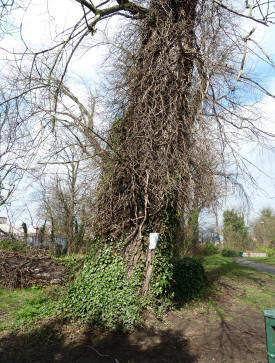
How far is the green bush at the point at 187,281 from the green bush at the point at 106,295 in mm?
2235

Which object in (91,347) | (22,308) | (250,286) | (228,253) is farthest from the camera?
(228,253)

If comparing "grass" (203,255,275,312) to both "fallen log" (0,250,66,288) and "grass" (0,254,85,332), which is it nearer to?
"grass" (0,254,85,332)

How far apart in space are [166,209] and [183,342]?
2.66m

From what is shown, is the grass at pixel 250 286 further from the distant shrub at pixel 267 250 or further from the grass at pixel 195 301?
the distant shrub at pixel 267 250

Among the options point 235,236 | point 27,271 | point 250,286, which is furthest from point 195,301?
point 235,236

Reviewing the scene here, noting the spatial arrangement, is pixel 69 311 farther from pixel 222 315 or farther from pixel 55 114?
pixel 55 114

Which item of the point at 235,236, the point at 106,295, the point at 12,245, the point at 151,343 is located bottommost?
the point at 151,343

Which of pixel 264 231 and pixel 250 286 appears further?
pixel 264 231

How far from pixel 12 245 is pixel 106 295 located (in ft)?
25.6

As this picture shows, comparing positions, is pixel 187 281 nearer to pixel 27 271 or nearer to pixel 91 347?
pixel 91 347

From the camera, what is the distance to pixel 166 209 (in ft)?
21.6

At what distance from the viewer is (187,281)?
27.6ft

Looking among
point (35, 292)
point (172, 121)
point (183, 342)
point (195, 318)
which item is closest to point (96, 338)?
point (183, 342)

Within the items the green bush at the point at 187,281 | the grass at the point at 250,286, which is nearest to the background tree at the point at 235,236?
the grass at the point at 250,286
